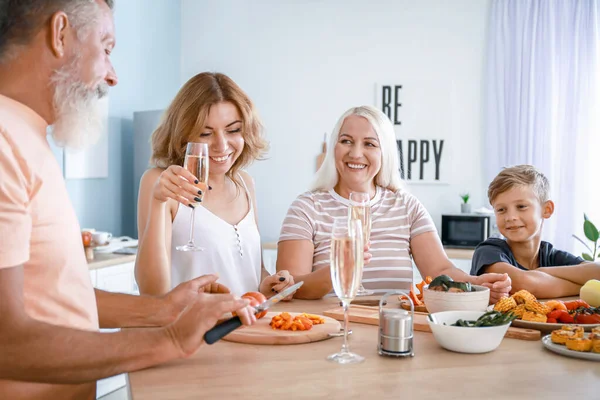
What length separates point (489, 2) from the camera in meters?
5.13

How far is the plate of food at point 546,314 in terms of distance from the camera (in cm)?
158

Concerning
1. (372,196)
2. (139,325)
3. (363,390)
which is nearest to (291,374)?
(363,390)

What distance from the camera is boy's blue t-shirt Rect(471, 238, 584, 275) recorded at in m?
2.17

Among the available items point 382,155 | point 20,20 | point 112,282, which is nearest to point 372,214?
point 382,155

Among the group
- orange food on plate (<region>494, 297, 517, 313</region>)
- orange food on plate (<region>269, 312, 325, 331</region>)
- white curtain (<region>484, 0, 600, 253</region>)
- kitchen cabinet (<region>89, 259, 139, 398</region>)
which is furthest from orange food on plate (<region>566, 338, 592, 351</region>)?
white curtain (<region>484, 0, 600, 253</region>)

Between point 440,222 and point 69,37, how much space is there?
4.36 meters

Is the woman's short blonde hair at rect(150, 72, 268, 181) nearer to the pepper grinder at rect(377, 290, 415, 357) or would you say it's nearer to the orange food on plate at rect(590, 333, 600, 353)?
the pepper grinder at rect(377, 290, 415, 357)

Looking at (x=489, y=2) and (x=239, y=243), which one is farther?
(x=489, y=2)

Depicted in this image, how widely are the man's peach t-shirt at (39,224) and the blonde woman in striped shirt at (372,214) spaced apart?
1.10 m

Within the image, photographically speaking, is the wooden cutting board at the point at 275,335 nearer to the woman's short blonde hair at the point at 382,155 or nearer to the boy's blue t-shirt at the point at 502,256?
the boy's blue t-shirt at the point at 502,256

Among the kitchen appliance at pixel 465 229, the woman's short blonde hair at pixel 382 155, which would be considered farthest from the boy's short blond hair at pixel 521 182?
the kitchen appliance at pixel 465 229

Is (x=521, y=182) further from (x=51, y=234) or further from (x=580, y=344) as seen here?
(x=51, y=234)

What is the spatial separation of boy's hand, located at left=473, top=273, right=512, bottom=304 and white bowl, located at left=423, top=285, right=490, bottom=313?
0.68 ft

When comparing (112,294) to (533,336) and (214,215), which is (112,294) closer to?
(214,215)
